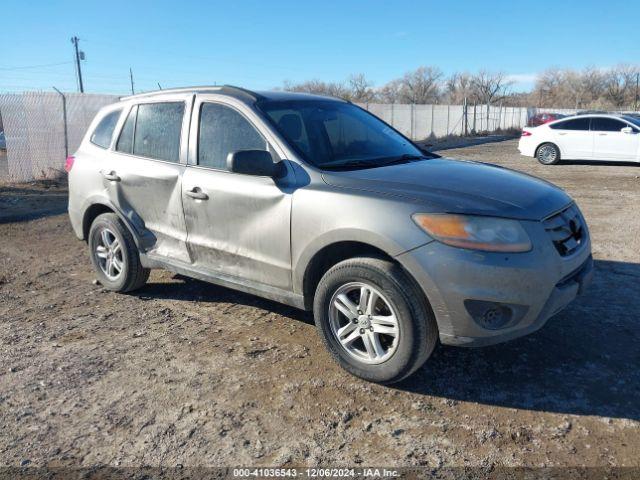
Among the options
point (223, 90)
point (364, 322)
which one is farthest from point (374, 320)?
point (223, 90)

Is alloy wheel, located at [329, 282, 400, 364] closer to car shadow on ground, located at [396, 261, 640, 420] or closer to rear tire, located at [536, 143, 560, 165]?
car shadow on ground, located at [396, 261, 640, 420]

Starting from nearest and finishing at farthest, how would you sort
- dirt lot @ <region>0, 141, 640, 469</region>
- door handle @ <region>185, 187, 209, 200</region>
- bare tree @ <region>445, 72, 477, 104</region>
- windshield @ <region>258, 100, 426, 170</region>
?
dirt lot @ <region>0, 141, 640, 469</region>
windshield @ <region>258, 100, 426, 170</region>
door handle @ <region>185, 187, 209, 200</region>
bare tree @ <region>445, 72, 477, 104</region>

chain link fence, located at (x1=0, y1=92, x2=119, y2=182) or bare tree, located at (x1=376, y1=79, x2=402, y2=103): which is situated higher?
bare tree, located at (x1=376, y1=79, x2=402, y2=103)

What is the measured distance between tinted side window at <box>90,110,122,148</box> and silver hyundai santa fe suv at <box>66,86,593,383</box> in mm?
49

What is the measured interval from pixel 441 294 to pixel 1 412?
2564mm

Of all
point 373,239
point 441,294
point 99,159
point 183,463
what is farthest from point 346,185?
point 99,159

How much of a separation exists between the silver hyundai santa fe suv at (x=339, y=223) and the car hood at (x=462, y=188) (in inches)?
0.5

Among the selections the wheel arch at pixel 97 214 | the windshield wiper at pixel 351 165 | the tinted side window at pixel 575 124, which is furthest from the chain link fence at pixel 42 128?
the tinted side window at pixel 575 124

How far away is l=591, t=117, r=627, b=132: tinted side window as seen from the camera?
1506cm

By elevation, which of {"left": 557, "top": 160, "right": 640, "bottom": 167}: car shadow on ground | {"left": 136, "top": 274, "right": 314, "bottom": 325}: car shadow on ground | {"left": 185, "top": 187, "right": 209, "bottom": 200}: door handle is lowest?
{"left": 136, "top": 274, "right": 314, "bottom": 325}: car shadow on ground

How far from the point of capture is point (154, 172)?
176 inches

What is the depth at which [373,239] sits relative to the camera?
3180 mm

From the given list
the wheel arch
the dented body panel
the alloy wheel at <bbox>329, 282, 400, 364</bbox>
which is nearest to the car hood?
the dented body panel

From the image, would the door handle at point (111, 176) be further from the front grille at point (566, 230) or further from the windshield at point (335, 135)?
the front grille at point (566, 230)
